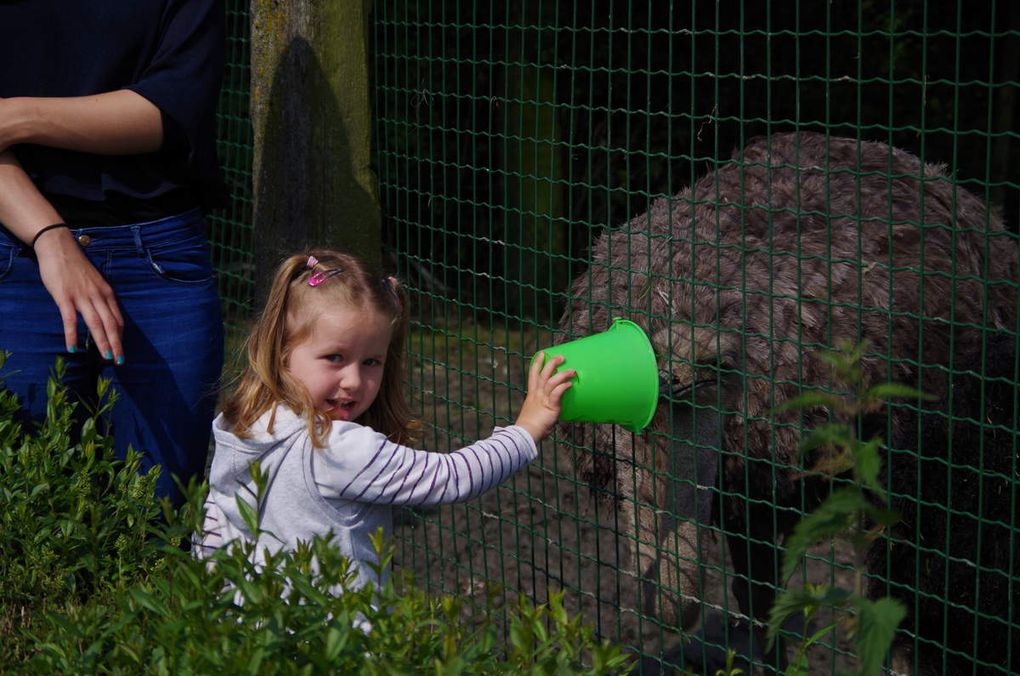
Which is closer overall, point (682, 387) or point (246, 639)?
point (246, 639)

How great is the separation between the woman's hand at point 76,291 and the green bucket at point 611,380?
41.2 inches

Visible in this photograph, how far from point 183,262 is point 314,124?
2.82 ft

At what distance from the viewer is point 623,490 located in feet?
13.7

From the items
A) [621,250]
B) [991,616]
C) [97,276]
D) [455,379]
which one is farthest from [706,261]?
[455,379]

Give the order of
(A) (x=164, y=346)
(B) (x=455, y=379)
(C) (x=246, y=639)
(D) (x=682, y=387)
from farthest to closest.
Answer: (B) (x=455, y=379) < (D) (x=682, y=387) < (A) (x=164, y=346) < (C) (x=246, y=639)

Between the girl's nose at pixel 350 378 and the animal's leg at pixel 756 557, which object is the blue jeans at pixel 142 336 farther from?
the animal's leg at pixel 756 557

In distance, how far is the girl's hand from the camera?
310cm

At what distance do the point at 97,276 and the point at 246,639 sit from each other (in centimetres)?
164

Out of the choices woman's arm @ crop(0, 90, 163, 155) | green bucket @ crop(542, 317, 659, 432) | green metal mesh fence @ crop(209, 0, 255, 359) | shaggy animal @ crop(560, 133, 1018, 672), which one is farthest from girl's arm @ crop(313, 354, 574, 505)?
green metal mesh fence @ crop(209, 0, 255, 359)

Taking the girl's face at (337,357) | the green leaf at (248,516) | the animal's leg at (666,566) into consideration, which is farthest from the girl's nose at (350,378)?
the animal's leg at (666,566)

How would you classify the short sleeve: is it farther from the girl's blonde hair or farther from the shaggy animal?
the shaggy animal

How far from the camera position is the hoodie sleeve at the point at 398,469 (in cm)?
298

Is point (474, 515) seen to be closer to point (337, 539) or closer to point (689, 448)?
point (689, 448)

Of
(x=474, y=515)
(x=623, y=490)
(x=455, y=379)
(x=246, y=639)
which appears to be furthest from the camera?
(x=455, y=379)
